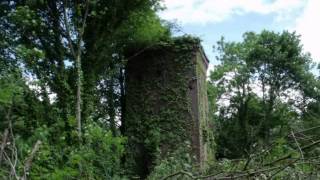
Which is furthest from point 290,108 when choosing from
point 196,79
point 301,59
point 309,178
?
point 309,178

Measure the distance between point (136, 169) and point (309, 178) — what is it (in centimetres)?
1661

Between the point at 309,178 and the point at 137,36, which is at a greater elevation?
the point at 137,36

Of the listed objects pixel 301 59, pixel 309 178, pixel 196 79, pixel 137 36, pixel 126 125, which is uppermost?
pixel 301 59

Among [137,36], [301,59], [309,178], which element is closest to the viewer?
[309,178]

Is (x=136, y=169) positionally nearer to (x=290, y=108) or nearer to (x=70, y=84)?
(x=70, y=84)

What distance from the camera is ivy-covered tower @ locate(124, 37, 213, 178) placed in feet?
67.1

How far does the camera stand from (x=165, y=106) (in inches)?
815

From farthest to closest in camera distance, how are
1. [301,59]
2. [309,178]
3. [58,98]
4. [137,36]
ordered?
1. [301,59]
2. [137,36]
3. [58,98]
4. [309,178]

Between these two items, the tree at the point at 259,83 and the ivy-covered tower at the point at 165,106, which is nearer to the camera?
the ivy-covered tower at the point at 165,106

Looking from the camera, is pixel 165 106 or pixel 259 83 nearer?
pixel 165 106

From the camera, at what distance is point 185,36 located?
20.7 m

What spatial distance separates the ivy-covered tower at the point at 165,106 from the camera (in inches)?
805

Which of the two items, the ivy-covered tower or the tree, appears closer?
the ivy-covered tower

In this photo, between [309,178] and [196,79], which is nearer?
[309,178]
